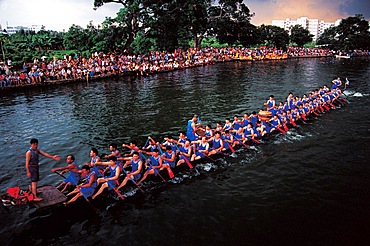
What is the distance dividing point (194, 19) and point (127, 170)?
3959 centimetres

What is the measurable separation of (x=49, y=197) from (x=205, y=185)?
5325 millimetres

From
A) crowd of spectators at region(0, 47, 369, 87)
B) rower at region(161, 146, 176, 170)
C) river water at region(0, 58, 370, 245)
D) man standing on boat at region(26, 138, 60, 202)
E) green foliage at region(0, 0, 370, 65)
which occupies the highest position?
green foliage at region(0, 0, 370, 65)

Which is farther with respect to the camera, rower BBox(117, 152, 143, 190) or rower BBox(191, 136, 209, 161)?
rower BBox(191, 136, 209, 161)

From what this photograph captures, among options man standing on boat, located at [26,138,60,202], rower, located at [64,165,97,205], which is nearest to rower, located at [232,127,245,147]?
rower, located at [64,165,97,205]

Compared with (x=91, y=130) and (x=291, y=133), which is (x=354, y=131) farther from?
(x=91, y=130)

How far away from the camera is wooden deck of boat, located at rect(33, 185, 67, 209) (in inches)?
319

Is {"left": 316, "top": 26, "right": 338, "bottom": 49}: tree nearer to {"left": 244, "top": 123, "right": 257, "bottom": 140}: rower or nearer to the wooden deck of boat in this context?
{"left": 244, "top": 123, "right": 257, "bottom": 140}: rower

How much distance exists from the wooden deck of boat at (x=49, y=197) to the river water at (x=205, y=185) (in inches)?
15.8

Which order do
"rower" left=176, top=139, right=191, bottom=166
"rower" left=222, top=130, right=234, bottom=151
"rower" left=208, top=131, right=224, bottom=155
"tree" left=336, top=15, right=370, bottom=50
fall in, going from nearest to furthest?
"rower" left=176, top=139, right=191, bottom=166, "rower" left=208, top=131, right=224, bottom=155, "rower" left=222, top=130, right=234, bottom=151, "tree" left=336, top=15, right=370, bottom=50

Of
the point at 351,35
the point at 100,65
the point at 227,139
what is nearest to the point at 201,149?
the point at 227,139

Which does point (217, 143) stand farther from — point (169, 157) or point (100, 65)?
point (100, 65)

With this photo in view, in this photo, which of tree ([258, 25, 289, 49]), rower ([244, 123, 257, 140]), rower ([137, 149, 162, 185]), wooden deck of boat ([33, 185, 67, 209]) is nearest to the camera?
wooden deck of boat ([33, 185, 67, 209])

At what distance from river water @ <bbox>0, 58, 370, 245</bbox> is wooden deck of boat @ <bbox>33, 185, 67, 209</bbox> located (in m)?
0.40

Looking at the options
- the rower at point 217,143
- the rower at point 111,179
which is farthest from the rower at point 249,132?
the rower at point 111,179
